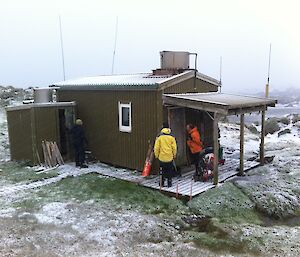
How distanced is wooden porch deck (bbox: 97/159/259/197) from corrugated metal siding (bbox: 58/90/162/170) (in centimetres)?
70

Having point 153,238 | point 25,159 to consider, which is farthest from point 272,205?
point 25,159

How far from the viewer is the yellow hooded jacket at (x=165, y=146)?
10883 millimetres

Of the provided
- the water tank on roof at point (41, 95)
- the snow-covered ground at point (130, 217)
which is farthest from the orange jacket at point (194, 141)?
the water tank on roof at point (41, 95)

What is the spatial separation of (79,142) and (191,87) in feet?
15.2

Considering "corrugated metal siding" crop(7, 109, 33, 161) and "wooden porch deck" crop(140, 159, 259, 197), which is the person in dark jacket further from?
"wooden porch deck" crop(140, 159, 259, 197)

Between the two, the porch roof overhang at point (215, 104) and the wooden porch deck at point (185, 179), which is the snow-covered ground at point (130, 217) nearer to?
the wooden porch deck at point (185, 179)

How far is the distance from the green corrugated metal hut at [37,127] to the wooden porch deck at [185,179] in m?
2.79

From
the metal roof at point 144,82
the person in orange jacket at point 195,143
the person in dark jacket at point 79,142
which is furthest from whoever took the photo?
the person in dark jacket at point 79,142

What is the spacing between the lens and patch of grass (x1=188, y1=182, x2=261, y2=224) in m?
9.47

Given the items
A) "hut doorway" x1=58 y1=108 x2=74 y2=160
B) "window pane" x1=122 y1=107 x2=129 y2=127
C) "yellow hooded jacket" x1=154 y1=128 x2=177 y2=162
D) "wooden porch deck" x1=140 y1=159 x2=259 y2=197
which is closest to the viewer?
"wooden porch deck" x1=140 y1=159 x2=259 y2=197

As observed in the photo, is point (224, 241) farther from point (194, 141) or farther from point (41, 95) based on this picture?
point (41, 95)

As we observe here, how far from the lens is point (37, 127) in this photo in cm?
1414

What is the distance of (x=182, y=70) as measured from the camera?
13.4 meters

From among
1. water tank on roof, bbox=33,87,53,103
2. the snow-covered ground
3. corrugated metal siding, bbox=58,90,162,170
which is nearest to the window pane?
corrugated metal siding, bbox=58,90,162,170
